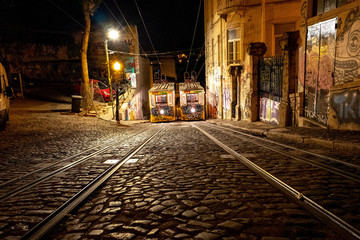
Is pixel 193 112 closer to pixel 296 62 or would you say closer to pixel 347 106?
pixel 296 62

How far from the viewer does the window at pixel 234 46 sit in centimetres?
1831

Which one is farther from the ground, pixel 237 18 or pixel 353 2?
pixel 237 18

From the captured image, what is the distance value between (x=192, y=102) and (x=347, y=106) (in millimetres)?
15319

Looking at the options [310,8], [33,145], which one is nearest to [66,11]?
[33,145]

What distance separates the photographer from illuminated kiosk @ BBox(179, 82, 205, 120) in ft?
72.3

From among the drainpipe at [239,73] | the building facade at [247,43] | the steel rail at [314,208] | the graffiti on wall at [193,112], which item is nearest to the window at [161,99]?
the graffiti on wall at [193,112]

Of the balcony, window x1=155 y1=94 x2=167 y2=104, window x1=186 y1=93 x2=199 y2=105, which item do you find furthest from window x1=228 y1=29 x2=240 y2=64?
window x1=155 y1=94 x2=167 y2=104

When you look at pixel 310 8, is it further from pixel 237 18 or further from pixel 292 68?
pixel 237 18

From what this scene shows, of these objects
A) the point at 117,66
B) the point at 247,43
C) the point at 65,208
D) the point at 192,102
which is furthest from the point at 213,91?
the point at 65,208

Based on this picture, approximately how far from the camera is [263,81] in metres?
13.5

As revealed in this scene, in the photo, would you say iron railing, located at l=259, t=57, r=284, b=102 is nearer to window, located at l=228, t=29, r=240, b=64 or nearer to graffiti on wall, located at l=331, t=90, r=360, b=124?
graffiti on wall, located at l=331, t=90, r=360, b=124

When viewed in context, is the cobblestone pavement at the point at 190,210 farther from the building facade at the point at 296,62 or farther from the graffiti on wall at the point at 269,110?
the graffiti on wall at the point at 269,110

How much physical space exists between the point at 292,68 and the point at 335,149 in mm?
5518

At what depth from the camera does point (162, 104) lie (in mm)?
21891
